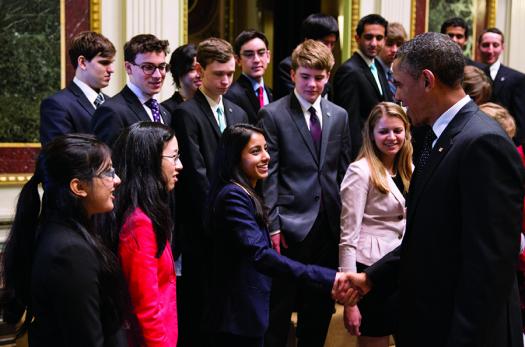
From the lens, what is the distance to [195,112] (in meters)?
4.05

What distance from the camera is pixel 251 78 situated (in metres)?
4.79

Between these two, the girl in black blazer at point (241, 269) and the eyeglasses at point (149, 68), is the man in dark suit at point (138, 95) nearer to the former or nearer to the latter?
the eyeglasses at point (149, 68)

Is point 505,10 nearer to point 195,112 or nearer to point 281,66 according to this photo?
point 281,66

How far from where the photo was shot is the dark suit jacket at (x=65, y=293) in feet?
7.02

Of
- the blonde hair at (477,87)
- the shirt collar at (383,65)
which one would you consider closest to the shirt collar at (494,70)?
the shirt collar at (383,65)

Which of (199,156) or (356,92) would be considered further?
(356,92)

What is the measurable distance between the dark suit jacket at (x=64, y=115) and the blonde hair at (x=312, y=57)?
3.84 ft

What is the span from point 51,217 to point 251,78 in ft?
8.77

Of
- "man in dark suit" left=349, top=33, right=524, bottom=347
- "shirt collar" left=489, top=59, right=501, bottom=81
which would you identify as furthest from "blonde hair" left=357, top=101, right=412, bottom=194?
"shirt collar" left=489, top=59, right=501, bottom=81

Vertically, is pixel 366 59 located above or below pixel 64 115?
above


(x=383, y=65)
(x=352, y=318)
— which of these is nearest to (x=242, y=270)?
(x=352, y=318)

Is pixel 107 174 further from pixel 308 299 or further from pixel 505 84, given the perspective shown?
pixel 505 84

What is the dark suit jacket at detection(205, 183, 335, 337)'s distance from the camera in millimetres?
3129

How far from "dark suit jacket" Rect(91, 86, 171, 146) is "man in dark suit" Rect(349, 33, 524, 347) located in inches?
66.5
